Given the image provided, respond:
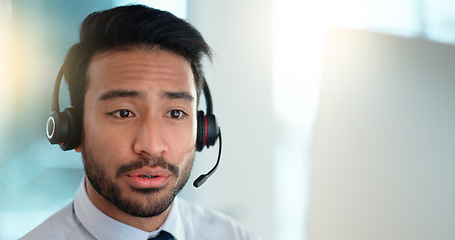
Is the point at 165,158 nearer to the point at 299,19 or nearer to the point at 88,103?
the point at 88,103

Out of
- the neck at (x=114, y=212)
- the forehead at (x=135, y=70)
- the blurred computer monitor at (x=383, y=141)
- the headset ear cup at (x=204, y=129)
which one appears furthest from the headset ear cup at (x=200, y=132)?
the blurred computer monitor at (x=383, y=141)

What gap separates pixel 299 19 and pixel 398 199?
2.49 feet

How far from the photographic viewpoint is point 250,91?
5.32 feet

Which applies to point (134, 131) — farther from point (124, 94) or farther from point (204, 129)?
point (204, 129)

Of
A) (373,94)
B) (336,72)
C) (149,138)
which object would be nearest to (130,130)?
(149,138)

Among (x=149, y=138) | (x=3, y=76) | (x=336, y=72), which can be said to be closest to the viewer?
(x=149, y=138)

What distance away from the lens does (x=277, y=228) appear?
1665 mm

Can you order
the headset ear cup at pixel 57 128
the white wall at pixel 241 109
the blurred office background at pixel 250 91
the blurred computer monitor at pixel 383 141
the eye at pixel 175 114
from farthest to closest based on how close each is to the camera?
the blurred computer monitor at pixel 383 141, the white wall at pixel 241 109, the blurred office background at pixel 250 91, the eye at pixel 175 114, the headset ear cup at pixel 57 128

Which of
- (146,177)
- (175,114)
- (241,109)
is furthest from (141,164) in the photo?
(241,109)

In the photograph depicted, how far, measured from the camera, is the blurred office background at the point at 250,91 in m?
1.31

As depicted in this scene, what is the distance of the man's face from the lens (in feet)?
3.67

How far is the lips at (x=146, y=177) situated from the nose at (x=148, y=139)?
40mm

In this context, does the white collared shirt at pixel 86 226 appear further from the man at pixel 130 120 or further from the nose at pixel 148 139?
the nose at pixel 148 139

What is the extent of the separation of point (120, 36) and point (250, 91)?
573mm
